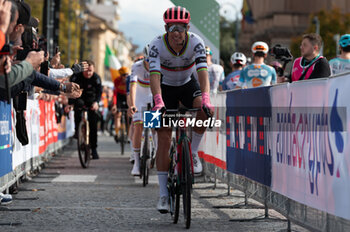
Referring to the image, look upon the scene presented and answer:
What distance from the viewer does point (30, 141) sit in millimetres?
13547

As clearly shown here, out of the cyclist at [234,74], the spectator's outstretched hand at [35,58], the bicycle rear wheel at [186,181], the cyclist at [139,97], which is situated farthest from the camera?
the cyclist at [234,74]

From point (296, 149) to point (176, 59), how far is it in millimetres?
1747

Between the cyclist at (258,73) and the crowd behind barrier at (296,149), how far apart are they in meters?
2.78

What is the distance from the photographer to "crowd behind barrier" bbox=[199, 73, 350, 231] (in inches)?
256

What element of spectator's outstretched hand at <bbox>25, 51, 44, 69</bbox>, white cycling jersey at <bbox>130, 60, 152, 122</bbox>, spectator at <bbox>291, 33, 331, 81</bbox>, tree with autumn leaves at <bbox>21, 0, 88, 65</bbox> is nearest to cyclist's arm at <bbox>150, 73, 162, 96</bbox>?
spectator's outstretched hand at <bbox>25, 51, 44, 69</bbox>

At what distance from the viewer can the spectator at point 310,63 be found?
10.1 m

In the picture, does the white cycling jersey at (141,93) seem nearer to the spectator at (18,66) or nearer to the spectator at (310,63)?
the spectator at (310,63)

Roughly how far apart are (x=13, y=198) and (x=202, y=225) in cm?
318

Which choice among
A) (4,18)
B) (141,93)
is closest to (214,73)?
(141,93)

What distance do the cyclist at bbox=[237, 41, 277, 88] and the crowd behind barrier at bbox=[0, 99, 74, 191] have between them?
339cm

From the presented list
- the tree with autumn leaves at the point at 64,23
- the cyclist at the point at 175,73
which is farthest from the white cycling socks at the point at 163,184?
the tree with autumn leaves at the point at 64,23

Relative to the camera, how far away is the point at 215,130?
1253cm

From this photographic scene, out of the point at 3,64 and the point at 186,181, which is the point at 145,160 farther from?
the point at 3,64

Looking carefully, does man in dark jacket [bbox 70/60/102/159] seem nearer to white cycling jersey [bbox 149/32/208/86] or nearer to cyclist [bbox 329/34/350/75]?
cyclist [bbox 329/34/350/75]
